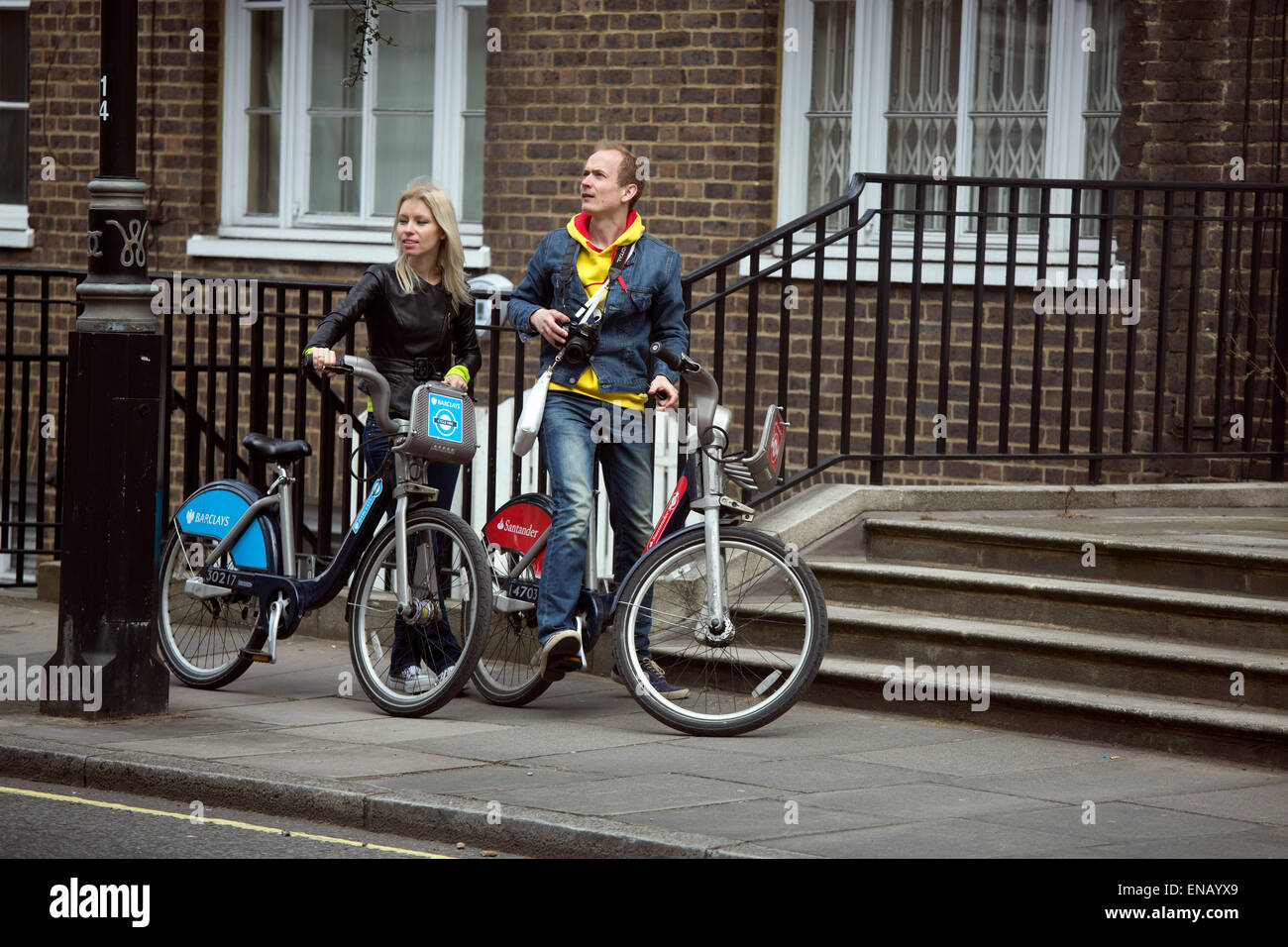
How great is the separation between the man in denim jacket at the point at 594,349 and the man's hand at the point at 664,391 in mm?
64

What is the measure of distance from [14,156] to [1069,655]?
10104 mm

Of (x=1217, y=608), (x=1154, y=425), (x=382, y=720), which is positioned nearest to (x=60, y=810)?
(x=382, y=720)

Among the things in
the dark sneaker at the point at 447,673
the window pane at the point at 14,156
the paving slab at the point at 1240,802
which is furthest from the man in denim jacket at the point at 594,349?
the window pane at the point at 14,156

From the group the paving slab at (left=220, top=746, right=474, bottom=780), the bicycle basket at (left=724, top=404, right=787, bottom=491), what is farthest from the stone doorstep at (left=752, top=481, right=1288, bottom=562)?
the paving slab at (left=220, top=746, right=474, bottom=780)

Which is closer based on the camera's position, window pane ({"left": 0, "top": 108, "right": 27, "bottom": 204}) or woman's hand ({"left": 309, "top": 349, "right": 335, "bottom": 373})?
woman's hand ({"left": 309, "top": 349, "right": 335, "bottom": 373})

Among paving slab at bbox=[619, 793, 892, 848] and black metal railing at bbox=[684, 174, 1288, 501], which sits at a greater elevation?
black metal railing at bbox=[684, 174, 1288, 501]

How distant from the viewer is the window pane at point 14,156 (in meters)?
14.7

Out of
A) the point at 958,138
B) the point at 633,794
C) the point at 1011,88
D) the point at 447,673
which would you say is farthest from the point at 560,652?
the point at 1011,88

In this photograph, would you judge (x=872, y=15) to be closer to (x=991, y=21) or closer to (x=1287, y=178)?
(x=991, y=21)

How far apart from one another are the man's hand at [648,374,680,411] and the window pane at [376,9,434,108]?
22.1 ft

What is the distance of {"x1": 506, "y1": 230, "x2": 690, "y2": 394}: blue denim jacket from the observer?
725cm

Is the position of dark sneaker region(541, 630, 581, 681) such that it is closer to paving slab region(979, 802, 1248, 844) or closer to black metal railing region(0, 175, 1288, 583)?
black metal railing region(0, 175, 1288, 583)

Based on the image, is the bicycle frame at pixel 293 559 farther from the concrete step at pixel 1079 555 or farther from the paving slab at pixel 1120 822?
the paving slab at pixel 1120 822

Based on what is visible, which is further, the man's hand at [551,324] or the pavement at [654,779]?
the man's hand at [551,324]
